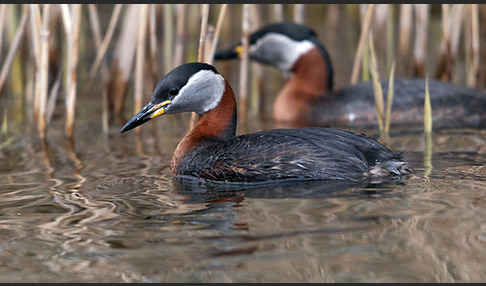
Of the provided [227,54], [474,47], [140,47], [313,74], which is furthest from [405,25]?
[140,47]

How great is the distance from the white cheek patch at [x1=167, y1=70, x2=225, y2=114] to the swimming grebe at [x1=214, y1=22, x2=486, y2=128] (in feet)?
8.47

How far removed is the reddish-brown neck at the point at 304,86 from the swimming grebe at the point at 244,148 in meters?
2.71

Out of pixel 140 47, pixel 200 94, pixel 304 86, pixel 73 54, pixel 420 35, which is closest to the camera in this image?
pixel 200 94

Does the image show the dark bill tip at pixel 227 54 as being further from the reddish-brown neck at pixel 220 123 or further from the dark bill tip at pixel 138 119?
the dark bill tip at pixel 138 119

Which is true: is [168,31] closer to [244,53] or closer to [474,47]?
[244,53]

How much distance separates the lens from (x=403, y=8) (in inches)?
358

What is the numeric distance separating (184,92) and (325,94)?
3178 mm

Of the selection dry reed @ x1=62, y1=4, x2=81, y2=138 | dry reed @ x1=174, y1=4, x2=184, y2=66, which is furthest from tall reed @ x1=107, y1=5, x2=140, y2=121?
dry reed @ x1=62, y1=4, x2=81, y2=138

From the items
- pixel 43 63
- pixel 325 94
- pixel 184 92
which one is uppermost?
pixel 43 63

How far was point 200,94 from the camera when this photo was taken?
611cm

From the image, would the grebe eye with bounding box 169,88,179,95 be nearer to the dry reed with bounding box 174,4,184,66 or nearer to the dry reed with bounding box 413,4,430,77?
the dry reed with bounding box 174,4,184,66

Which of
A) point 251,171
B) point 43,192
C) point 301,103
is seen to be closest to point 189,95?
point 251,171

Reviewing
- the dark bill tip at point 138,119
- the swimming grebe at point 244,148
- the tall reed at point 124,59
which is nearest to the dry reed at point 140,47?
the tall reed at point 124,59

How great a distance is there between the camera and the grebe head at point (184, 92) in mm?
5938
